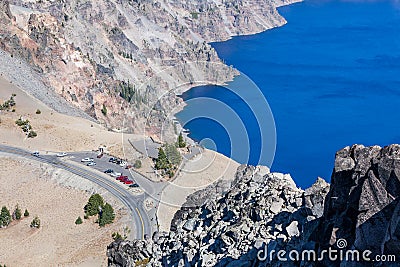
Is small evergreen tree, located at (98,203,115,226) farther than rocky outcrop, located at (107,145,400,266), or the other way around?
small evergreen tree, located at (98,203,115,226)

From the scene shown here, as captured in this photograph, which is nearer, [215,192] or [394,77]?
[215,192]

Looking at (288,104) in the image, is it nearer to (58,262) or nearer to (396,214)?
(58,262)

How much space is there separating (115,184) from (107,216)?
9006 millimetres

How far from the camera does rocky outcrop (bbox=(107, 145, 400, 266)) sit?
22.3 m

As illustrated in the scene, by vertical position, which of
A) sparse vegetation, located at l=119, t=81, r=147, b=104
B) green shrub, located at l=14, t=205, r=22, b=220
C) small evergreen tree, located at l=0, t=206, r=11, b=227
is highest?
sparse vegetation, located at l=119, t=81, r=147, b=104

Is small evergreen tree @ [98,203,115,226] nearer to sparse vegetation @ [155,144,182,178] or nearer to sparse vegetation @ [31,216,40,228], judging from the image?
sparse vegetation @ [31,216,40,228]

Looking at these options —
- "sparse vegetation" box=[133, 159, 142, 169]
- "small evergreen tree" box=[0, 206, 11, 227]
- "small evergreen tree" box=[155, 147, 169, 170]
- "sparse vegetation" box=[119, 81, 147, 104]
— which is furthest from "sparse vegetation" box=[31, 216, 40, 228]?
"sparse vegetation" box=[119, 81, 147, 104]

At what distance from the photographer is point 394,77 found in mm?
195125

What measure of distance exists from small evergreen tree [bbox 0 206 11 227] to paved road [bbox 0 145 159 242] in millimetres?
10767

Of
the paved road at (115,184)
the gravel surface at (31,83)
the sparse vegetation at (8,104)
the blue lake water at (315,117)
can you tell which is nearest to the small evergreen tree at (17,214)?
the paved road at (115,184)

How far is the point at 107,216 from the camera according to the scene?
5919 centimetres

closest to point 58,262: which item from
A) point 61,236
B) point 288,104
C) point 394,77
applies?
point 61,236

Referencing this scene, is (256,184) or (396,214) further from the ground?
(256,184)

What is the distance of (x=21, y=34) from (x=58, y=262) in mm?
79321
